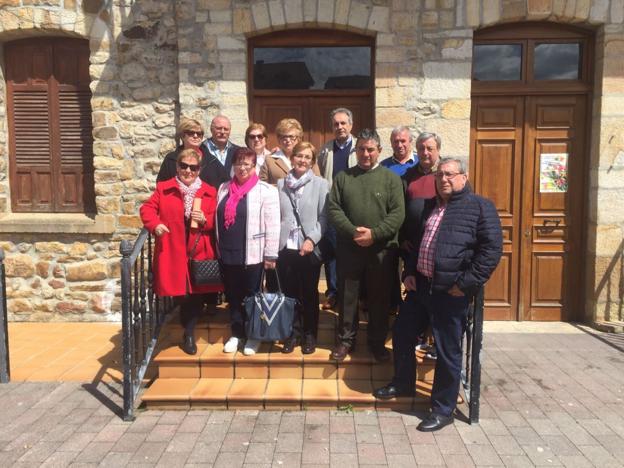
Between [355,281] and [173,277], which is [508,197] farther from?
[173,277]

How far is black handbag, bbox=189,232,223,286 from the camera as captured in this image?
3928mm

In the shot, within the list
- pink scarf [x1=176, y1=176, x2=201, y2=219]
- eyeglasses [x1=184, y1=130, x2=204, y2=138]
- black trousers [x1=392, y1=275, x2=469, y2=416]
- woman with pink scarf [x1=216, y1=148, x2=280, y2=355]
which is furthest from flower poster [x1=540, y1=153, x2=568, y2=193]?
pink scarf [x1=176, y1=176, x2=201, y2=219]

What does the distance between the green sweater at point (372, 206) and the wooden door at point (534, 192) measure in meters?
2.47

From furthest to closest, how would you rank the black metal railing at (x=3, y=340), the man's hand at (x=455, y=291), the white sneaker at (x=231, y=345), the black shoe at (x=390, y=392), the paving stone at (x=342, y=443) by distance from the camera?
the black metal railing at (x=3, y=340) < the white sneaker at (x=231, y=345) < the black shoe at (x=390, y=392) < the man's hand at (x=455, y=291) < the paving stone at (x=342, y=443)

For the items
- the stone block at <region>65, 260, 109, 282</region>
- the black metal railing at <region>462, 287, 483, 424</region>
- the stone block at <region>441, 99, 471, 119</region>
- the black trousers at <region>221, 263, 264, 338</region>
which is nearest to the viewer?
the black metal railing at <region>462, 287, 483, 424</region>

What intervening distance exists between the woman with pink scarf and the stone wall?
180 centimetres

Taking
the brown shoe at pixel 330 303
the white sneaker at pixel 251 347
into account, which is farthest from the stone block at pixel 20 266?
the brown shoe at pixel 330 303

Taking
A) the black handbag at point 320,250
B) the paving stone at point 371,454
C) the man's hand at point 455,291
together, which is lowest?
the paving stone at point 371,454

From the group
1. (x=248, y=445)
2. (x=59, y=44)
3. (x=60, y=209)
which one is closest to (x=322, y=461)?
(x=248, y=445)

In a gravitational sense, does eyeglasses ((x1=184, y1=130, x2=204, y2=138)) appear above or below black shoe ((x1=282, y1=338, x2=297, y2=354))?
above

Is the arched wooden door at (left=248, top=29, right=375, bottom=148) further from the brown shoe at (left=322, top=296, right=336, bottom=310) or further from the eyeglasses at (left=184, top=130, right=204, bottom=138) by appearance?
the brown shoe at (left=322, top=296, right=336, bottom=310)

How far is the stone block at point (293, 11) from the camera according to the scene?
17.7ft

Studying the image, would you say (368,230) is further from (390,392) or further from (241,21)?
(241,21)

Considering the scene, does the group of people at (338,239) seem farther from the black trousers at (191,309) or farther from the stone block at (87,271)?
the stone block at (87,271)
